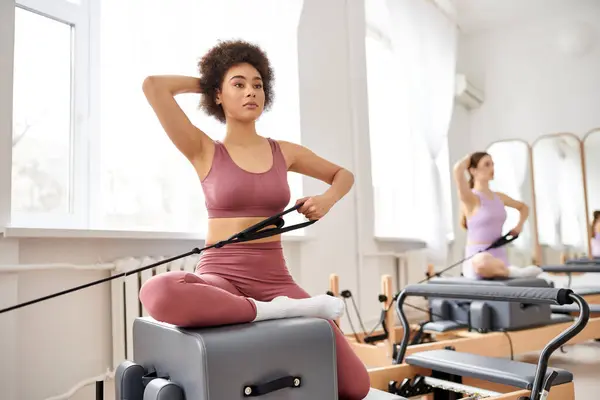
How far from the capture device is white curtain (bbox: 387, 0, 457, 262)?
415 cm

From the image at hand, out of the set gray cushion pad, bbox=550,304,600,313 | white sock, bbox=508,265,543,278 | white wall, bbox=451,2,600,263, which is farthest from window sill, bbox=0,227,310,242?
white wall, bbox=451,2,600,263

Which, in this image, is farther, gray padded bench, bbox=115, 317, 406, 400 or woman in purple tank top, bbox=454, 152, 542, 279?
woman in purple tank top, bbox=454, 152, 542, 279

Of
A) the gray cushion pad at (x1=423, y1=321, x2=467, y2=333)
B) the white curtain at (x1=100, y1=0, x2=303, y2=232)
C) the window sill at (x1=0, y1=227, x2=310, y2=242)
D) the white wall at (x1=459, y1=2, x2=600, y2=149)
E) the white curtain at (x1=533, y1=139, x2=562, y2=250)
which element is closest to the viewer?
the window sill at (x1=0, y1=227, x2=310, y2=242)

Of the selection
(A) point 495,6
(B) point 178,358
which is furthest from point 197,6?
(A) point 495,6

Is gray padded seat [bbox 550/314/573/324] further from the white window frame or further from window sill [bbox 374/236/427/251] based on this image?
the white window frame

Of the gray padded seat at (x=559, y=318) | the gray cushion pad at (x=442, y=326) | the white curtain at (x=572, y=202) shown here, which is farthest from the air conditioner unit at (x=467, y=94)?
the gray cushion pad at (x=442, y=326)

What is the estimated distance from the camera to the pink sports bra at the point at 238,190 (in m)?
1.57

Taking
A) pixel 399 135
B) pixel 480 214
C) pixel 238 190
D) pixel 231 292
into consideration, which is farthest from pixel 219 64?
pixel 399 135

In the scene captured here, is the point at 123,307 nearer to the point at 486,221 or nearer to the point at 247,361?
the point at 247,361

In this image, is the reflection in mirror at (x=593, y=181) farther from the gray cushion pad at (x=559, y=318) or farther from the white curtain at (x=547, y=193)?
the gray cushion pad at (x=559, y=318)

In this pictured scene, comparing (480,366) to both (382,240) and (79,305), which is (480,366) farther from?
(382,240)

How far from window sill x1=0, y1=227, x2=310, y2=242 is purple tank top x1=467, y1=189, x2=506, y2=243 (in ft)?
5.15

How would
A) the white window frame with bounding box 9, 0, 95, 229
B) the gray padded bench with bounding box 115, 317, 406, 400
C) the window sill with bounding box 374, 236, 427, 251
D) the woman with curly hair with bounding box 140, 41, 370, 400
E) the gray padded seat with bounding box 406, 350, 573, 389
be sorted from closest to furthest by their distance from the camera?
the gray padded bench with bounding box 115, 317, 406, 400, the woman with curly hair with bounding box 140, 41, 370, 400, the gray padded seat with bounding box 406, 350, 573, 389, the white window frame with bounding box 9, 0, 95, 229, the window sill with bounding box 374, 236, 427, 251

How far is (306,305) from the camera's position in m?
1.42
